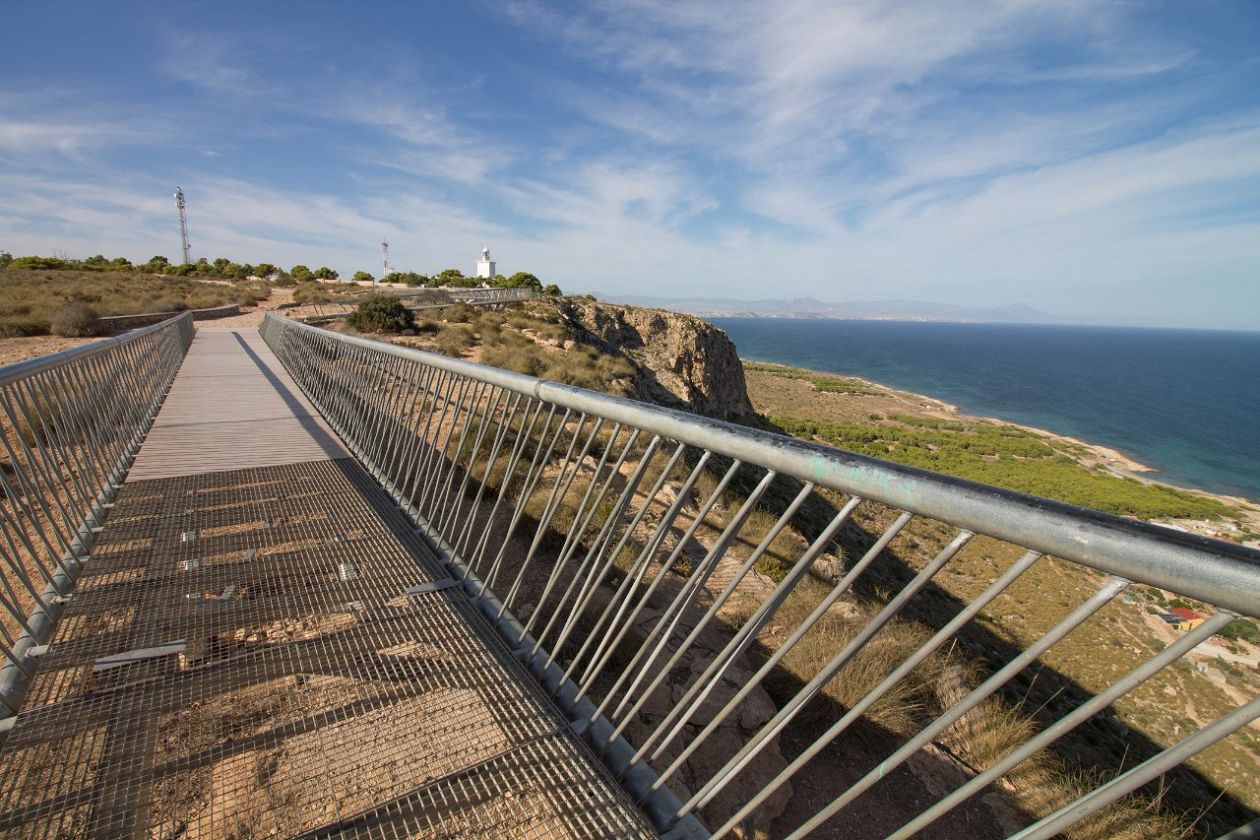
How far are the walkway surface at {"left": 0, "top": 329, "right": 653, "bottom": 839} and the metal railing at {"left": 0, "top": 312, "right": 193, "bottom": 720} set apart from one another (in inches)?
4.2

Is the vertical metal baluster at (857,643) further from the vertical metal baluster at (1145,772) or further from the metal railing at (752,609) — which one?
the vertical metal baluster at (1145,772)

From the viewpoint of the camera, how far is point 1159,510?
28938 mm

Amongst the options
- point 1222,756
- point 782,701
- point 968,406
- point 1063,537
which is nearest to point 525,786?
point 1063,537

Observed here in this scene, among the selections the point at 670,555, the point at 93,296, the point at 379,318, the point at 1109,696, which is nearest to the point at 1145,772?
the point at 1109,696

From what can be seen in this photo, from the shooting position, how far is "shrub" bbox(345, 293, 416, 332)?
16.9m

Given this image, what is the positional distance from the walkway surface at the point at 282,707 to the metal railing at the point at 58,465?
0.11m

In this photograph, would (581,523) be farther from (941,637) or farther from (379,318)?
(379,318)

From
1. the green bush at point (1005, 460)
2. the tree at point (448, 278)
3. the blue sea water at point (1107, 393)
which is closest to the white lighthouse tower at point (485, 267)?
the tree at point (448, 278)

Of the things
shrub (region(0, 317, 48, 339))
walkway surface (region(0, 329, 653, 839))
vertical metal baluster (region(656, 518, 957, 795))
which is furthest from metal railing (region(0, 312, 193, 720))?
shrub (region(0, 317, 48, 339))

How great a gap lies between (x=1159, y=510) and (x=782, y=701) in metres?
37.3

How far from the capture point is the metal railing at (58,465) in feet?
7.61

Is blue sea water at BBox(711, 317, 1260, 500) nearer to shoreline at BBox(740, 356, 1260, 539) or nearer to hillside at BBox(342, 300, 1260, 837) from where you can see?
shoreline at BBox(740, 356, 1260, 539)

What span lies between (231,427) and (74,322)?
517 inches

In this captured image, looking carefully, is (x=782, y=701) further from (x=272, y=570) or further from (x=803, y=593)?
(x=272, y=570)
